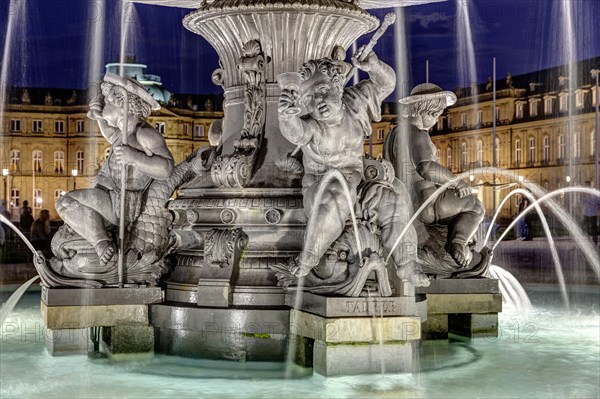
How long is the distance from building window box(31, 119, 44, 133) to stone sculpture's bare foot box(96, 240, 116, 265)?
79345mm

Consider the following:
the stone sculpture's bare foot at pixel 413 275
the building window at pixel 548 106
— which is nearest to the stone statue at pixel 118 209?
the stone sculpture's bare foot at pixel 413 275

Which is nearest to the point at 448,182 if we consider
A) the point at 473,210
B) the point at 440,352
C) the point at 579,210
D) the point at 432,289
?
the point at 473,210

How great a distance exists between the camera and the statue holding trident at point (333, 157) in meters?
7.71

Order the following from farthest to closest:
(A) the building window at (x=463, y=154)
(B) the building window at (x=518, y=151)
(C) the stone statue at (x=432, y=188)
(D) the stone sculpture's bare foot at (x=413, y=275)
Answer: (B) the building window at (x=518, y=151)
(A) the building window at (x=463, y=154)
(C) the stone statue at (x=432, y=188)
(D) the stone sculpture's bare foot at (x=413, y=275)

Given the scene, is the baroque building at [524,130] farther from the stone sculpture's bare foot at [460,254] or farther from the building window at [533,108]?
the stone sculpture's bare foot at [460,254]

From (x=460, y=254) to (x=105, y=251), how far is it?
10.6ft

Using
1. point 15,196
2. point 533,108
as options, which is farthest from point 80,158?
point 533,108

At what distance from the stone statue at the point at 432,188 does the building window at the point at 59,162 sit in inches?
3131

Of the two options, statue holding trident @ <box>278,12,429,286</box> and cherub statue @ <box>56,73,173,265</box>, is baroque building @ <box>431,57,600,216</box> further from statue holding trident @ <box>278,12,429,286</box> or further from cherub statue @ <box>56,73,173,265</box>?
statue holding trident @ <box>278,12,429,286</box>

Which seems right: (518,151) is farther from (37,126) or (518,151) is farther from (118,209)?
(118,209)

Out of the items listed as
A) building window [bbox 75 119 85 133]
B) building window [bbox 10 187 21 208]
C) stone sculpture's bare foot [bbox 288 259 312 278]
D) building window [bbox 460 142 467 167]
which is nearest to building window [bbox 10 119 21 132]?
building window [bbox 75 119 85 133]

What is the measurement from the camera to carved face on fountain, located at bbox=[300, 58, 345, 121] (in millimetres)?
7777

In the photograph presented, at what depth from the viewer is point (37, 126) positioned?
85.2 meters

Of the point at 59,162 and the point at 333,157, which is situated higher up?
the point at 59,162
